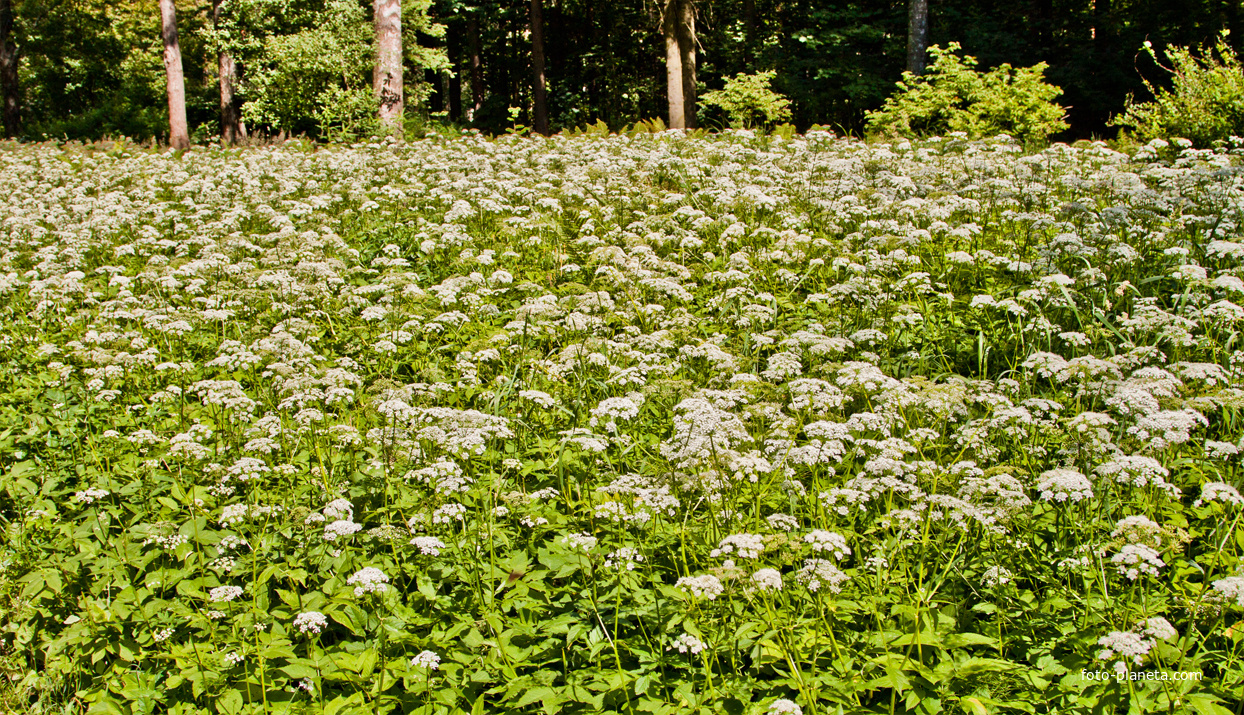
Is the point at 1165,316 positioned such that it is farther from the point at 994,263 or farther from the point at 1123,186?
the point at 1123,186

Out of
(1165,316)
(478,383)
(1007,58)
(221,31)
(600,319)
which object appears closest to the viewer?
(1165,316)

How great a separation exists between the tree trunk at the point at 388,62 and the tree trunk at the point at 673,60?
7465 mm

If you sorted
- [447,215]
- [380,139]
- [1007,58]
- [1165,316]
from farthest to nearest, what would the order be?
1. [1007,58]
2. [380,139]
3. [447,215]
4. [1165,316]

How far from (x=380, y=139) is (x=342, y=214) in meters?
6.36

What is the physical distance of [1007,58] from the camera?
25.5 m

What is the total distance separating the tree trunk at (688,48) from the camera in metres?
21.4

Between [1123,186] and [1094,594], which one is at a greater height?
[1123,186]

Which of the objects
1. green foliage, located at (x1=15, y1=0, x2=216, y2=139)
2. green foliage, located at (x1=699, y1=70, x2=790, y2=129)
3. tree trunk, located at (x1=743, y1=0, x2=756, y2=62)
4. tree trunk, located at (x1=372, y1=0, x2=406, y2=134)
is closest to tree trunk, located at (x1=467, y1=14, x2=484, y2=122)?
tree trunk, located at (x1=743, y1=0, x2=756, y2=62)

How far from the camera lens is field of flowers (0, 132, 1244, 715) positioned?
319 centimetres

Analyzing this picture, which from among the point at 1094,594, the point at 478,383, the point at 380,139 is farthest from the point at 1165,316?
the point at 380,139

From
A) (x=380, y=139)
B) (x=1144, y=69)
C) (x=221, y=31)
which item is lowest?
(x=380, y=139)

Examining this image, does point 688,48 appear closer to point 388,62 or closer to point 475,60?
point 388,62

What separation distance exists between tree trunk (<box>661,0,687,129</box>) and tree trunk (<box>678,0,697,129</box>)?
0.19 meters

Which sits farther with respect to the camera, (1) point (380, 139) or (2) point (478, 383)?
(1) point (380, 139)
